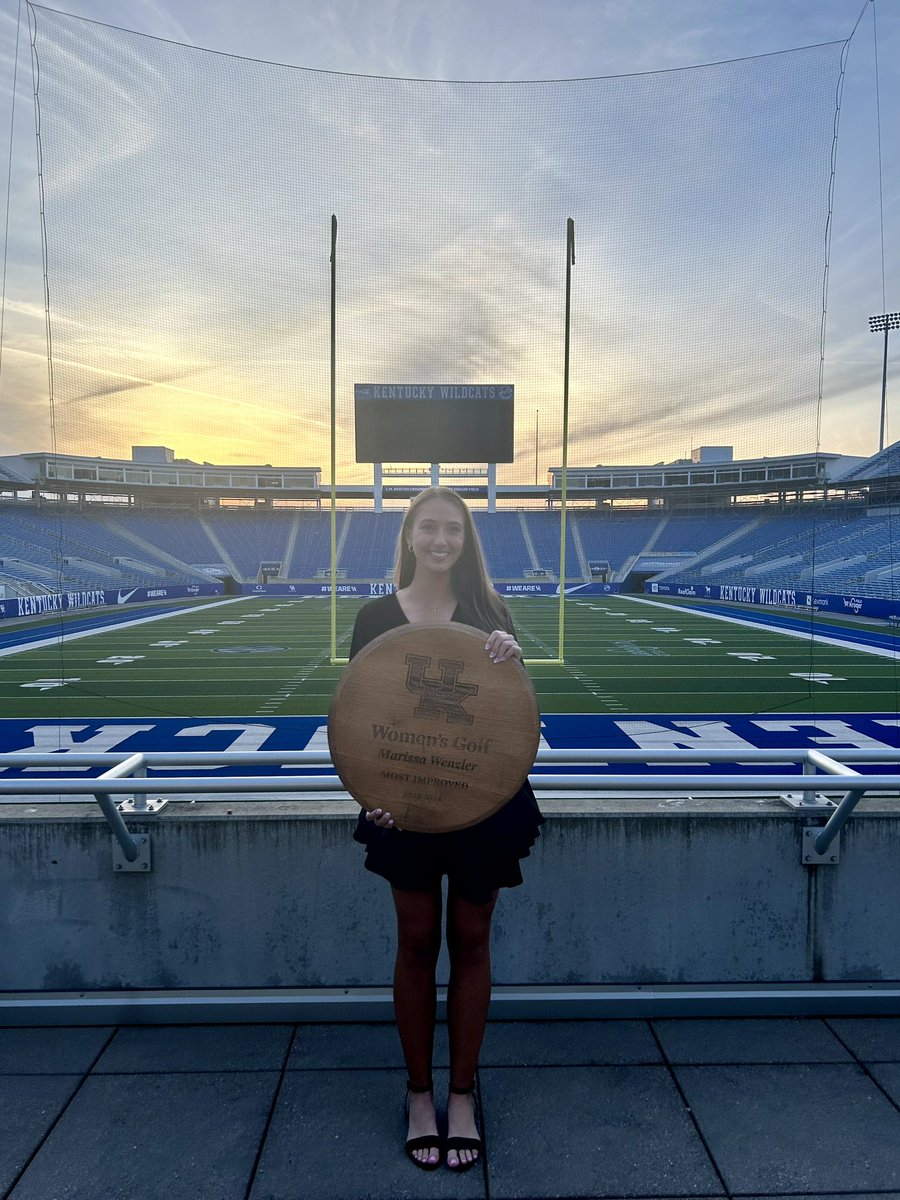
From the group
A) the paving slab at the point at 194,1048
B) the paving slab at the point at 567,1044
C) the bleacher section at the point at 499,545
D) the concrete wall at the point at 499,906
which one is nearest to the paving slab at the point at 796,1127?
the paving slab at the point at 567,1044

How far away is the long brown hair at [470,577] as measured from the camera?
5.68ft

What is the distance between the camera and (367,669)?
59.1 inches

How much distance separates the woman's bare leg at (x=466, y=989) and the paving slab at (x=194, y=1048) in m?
0.54

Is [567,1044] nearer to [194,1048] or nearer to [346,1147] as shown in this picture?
[346,1147]

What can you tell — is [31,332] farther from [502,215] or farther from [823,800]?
[823,800]

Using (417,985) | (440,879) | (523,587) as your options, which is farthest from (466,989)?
(523,587)

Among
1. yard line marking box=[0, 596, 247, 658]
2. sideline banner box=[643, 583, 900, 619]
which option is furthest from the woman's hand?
sideline banner box=[643, 583, 900, 619]

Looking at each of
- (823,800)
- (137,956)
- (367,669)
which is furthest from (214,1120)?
(823,800)

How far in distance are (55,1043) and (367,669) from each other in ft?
4.87

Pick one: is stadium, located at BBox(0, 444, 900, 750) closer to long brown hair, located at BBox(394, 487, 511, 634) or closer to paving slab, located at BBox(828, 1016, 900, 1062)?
long brown hair, located at BBox(394, 487, 511, 634)

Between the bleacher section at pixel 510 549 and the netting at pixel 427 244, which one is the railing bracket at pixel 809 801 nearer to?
the netting at pixel 427 244

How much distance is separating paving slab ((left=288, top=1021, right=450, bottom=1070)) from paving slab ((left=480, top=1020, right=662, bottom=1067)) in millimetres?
149

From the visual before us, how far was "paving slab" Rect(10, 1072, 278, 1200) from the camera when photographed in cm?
150

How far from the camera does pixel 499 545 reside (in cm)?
3141
